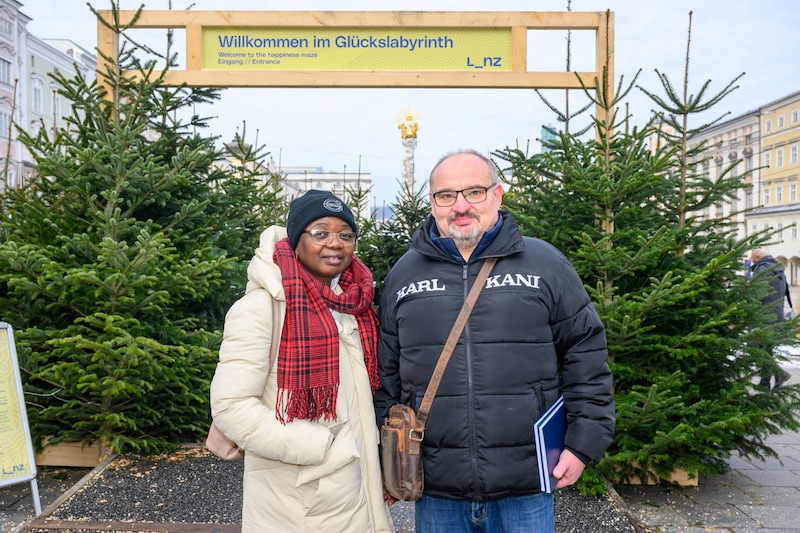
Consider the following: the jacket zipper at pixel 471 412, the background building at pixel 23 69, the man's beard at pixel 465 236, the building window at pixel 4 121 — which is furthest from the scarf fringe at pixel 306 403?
the building window at pixel 4 121

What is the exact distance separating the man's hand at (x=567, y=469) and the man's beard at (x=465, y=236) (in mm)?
841

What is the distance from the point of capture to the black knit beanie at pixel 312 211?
2488 millimetres

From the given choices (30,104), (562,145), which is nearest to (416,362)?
(562,145)

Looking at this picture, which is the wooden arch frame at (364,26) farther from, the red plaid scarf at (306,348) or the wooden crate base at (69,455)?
the red plaid scarf at (306,348)

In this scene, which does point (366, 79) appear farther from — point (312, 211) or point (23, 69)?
point (23, 69)

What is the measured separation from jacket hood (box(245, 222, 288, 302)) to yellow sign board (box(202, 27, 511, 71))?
149 inches

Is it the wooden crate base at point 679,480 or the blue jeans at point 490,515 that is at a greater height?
the blue jeans at point 490,515

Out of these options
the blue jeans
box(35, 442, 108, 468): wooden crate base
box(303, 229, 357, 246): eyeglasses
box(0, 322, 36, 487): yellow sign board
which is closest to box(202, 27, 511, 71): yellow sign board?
box(0, 322, 36, 487): yellow sign board

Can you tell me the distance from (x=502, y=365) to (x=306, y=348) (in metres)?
0.69

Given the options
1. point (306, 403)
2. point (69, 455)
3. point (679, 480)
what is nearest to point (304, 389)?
point (306, 403)

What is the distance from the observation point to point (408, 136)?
23.0 metres

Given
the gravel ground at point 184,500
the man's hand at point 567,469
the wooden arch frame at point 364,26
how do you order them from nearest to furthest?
the man's hand at point 567,469
the gravel ground at point 184,500
the wooden arch frame at point 364,26

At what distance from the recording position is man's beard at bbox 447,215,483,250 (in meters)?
2.49

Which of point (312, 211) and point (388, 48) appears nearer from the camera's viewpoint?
point (312, 211)
